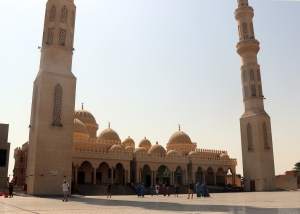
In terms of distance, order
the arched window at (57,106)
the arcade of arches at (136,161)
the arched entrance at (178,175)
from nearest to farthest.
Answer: the arched window at (57,106) < the arcade of arches at (136,161) < the arched entrance at (178,175)

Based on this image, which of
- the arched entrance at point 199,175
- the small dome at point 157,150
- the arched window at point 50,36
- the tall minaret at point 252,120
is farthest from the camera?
the arched entrance at point 199,175

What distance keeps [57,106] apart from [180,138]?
22053 mm

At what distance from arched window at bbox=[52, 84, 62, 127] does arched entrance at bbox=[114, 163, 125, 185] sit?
498 inches

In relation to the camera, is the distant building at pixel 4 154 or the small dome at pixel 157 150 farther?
the small dome at pixel 157 150

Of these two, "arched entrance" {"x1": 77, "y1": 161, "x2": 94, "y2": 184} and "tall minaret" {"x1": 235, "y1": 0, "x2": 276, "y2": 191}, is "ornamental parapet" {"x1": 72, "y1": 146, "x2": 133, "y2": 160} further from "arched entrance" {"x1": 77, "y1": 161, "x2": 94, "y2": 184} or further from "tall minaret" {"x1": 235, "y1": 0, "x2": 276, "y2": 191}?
"tall minaret" {"x1": 235, "y1": 0, "x2": 276, "y2": 191}

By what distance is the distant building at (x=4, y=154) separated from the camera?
25.4 m

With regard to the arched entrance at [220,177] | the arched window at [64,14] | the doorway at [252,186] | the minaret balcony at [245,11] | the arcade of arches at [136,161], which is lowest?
the doorway at [252,186]

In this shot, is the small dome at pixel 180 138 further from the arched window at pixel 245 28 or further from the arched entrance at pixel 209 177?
the arched window at pixel 245 28

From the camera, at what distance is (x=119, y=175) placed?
3269 cm

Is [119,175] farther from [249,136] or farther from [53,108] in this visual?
[249,136]

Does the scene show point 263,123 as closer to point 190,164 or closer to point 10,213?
point 190,164

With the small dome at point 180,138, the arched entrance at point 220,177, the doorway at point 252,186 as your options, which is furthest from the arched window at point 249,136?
the small dome at point 180,138

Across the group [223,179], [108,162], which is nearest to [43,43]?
[108,162]

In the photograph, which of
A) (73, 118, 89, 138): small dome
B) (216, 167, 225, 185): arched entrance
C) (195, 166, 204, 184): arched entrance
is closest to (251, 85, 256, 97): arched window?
(195, 166, 204, 184): arched entrance
